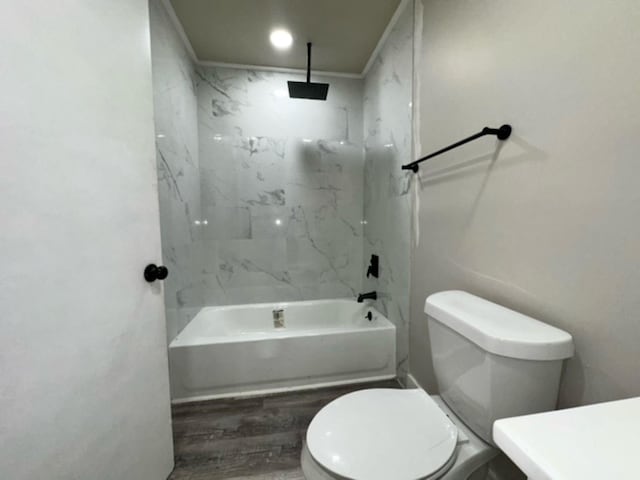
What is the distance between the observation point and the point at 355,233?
264 cm

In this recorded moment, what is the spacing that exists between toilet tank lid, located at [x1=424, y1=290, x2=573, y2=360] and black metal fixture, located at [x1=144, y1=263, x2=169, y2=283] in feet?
3.42

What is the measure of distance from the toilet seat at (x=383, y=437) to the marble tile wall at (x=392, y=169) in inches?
35.0

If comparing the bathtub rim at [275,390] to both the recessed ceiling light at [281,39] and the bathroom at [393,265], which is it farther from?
the recessed ceiling light at [281,39]

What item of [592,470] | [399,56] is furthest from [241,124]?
[592,470]

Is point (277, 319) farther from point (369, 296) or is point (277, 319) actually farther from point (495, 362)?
point (495, 362)

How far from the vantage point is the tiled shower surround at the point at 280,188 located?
2.00 m

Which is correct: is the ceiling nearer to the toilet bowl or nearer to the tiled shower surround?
the tiled shower surround

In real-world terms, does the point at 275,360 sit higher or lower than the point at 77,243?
lower

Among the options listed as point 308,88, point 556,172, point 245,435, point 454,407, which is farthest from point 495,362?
point 308,88

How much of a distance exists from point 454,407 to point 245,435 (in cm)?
112

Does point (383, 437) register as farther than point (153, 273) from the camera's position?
No

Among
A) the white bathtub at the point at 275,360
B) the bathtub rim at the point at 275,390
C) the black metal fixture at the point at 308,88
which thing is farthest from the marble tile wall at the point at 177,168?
the black metal fixture at the point at 308,88

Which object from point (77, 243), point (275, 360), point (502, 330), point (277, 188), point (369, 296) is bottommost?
point (275, 360)

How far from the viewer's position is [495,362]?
2.38ft
